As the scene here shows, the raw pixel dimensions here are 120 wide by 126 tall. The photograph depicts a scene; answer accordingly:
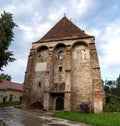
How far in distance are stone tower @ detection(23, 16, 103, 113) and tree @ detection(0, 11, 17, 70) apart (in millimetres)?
7901

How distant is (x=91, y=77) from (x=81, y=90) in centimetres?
221

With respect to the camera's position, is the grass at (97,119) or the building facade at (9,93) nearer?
the grass at (97,119)

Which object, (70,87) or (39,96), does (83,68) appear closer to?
(70,87)

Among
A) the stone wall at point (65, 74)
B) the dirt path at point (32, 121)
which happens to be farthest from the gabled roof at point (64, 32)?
the dirt path at point (32, 121)

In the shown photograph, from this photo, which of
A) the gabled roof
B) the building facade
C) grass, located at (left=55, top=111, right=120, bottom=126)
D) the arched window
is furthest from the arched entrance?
the building facade

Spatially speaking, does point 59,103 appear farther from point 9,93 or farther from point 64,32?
point 9,93

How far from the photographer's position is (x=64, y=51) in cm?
2552

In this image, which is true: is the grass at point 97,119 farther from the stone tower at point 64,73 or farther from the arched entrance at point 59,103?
the arched entrance at point 59,103

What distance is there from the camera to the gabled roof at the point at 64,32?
25.6 m

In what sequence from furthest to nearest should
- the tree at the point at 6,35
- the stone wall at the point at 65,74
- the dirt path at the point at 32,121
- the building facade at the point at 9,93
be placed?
the building facade at the point at 9,93
the stone wall at the point at 65,74
the tree at the point at 6,35
the dirt path at the point at 32,121

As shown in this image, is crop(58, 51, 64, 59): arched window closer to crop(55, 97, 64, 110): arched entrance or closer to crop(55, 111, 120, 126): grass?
crop(55, 97, 64, 110): arched entrance

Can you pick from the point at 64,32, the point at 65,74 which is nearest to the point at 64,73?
the point at 65,74

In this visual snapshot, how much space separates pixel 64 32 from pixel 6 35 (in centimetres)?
1200

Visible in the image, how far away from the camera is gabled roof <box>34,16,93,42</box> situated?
2556 cm
